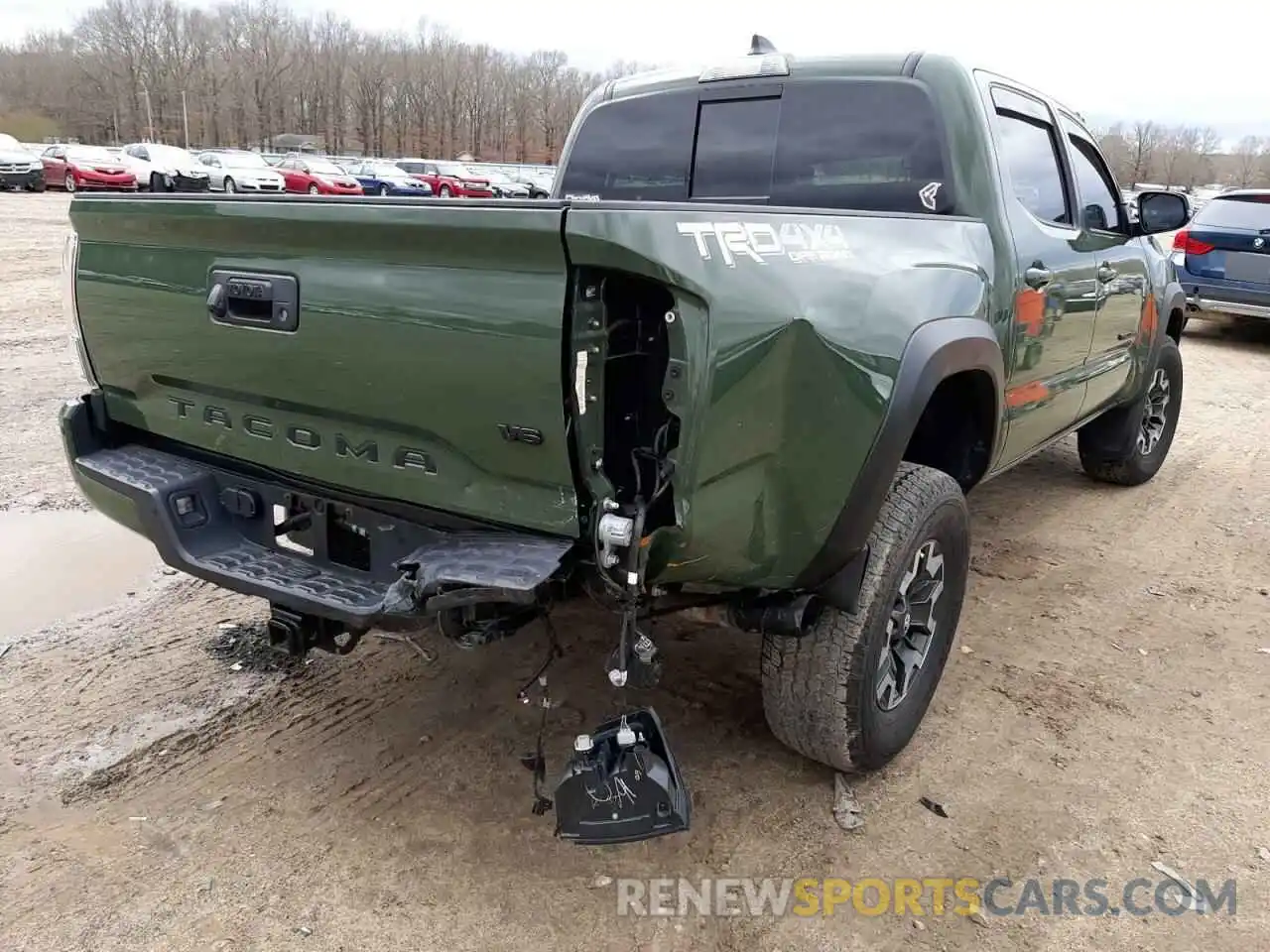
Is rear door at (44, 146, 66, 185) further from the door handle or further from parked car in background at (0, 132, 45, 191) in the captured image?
the door handle

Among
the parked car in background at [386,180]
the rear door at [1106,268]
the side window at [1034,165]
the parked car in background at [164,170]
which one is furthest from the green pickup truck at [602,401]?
the parked car in background at [386,180]

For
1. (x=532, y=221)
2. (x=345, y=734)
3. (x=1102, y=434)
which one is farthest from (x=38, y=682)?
(x=1102, y=434)

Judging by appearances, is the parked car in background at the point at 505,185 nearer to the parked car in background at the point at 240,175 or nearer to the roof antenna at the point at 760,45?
the parked car in background at the point at 240,175

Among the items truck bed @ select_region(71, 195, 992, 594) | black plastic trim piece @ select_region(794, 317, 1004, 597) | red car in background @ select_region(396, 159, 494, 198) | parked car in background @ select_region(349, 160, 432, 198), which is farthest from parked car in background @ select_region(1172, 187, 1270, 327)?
red car in background @ select_region(396, 159, 494, 198)

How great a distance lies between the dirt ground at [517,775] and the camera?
2.47 m

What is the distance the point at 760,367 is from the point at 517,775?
1564 mm

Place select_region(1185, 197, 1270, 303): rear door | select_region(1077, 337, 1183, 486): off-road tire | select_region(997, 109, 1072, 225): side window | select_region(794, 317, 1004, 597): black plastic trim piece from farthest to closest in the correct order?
select_region(1185, 197, 1270, 303): rear door, select_region(1077, 337, 1183, 486): off-road tire, select_region(997, 109, 1072, 225): side window, select_region(794, 317, 1004, 597): black plastic trim piece

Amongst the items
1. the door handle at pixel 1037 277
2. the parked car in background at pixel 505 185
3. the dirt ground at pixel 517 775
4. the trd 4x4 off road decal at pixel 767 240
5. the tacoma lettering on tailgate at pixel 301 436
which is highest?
the trd 4x4 off road decal at pixel 767 240

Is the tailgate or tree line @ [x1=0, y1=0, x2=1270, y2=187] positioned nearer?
the tailgate

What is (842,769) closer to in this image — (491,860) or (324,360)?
(491,860)

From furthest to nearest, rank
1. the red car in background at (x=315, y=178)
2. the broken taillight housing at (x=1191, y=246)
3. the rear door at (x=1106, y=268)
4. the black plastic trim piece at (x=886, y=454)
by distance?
the red car in background at (x=315, y=178), the broken taillight housing at (x=1191, y=246), the rear door at (x=1106, y=268), the black plastic trim piece at (x=886, y=454)

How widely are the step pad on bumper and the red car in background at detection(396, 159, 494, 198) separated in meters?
33.9

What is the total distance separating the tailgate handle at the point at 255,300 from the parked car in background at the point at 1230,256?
419 inches

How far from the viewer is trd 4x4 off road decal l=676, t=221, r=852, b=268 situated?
2.16 metres
